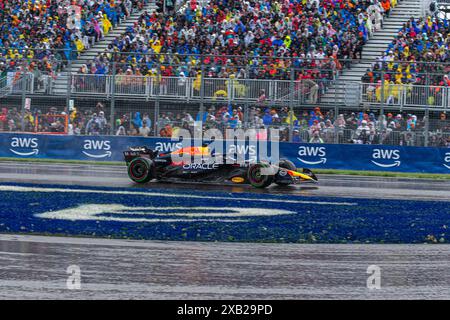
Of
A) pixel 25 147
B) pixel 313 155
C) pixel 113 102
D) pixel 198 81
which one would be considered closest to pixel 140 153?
pixel 198 81

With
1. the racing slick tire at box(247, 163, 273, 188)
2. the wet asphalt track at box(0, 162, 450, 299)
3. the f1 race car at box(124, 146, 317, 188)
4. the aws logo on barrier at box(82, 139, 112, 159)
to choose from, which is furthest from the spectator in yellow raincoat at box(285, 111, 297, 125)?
the wet asphalt track at box(0, 162, 450, 299)

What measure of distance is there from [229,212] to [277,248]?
11.6ft

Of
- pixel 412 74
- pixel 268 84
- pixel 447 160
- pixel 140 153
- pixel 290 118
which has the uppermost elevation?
pixel 412 74

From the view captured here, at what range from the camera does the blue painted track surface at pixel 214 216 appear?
37.4ft

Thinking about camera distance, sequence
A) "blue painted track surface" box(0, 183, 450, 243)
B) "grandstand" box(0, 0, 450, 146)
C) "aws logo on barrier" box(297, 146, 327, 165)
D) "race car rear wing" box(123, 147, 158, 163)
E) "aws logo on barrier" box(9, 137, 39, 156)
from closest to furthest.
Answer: "blue painted track surface" box(0, 183, 450, 243), "race car rear wing" box(123, 147, 158, 163), "grandstand" box(0, 0, 450, 146), "aws logo on barrier" box(297, 146, 327, 165), "aws logo on barrier" box(9, 137, 39, 156)

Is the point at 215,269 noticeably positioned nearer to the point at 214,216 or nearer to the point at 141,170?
the point at 214,216

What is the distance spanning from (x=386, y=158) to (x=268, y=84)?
175 inches

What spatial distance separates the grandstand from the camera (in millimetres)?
25172

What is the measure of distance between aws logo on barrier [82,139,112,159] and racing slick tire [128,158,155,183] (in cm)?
839

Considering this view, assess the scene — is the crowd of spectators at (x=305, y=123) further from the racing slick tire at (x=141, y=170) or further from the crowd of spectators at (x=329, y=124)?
the racing slick tire at (x=141, y=170)

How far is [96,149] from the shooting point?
89.9ft

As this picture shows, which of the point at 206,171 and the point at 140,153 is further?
the point at 140,153

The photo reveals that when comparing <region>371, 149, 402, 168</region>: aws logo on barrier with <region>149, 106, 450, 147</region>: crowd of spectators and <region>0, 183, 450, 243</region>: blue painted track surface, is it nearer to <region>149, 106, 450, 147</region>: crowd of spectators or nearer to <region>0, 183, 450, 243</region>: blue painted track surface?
<region>149, 106, 450, 147</region>: crowd of spectators

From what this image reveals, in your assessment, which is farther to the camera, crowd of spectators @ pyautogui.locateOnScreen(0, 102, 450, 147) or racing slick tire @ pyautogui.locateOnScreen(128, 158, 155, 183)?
crowd of spectators @ pyautogui.locateOnScreen(0, 102, 450, 147)
